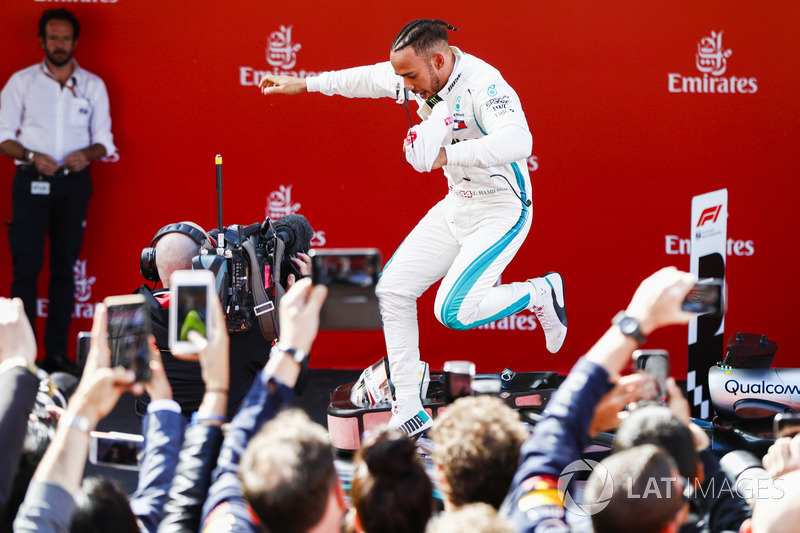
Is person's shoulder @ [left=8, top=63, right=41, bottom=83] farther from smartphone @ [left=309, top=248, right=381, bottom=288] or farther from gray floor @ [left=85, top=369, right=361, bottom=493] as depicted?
smartphone @ [left=309, top=248, right=381, bottom=288]

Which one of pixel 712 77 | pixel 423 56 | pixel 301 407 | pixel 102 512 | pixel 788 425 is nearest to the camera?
pixel 102 512

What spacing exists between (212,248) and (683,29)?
2848 millimetres

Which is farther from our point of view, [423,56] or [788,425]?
[423,56]

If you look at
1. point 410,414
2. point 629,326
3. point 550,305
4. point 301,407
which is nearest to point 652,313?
point 629,326

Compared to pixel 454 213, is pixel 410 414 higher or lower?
lower

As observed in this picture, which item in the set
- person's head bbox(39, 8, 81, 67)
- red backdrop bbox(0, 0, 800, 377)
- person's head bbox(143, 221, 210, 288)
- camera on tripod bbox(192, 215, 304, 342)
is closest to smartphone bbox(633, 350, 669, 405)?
camera on tripod bbox(192, 215, 304, 342)

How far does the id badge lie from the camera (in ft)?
16.2

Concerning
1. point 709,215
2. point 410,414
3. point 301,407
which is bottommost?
point 301,407

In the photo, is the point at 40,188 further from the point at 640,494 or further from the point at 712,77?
the point at 640,494

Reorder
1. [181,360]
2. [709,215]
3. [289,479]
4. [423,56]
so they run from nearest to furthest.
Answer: [289,479]
[181,360]
[423,56]
[709,215]

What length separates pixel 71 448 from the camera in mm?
1628

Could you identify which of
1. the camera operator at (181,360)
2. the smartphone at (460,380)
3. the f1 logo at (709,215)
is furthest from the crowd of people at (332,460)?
the f1 logo at (709,215)

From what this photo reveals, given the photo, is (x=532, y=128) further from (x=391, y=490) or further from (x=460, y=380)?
(x=391, y=490)

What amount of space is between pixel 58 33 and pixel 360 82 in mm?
1801
